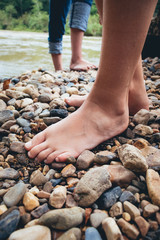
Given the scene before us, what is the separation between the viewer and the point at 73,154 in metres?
0.83

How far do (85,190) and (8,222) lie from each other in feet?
0.81

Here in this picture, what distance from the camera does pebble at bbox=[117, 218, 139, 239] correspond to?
485 millimetres

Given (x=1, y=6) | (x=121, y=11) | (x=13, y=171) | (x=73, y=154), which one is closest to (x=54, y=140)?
(x=73, y=154)

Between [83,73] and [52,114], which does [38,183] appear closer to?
[52,114]

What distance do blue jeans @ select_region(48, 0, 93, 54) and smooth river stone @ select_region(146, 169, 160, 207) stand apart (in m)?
2.07


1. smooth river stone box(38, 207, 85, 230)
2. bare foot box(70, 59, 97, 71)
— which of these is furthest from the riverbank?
bare foot box(70, 59, 97, 71)

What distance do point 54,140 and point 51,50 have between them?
182cm

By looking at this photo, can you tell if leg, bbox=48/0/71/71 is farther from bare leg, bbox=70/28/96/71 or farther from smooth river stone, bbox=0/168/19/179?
smooth river stone, bbox=0/168/19/179

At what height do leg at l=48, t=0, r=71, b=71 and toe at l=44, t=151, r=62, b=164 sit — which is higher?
leg at l=48, t=0, r=71, b=71

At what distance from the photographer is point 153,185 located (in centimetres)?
60

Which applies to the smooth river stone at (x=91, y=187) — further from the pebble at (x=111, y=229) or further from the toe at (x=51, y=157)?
the toe at (x=51, y=157)

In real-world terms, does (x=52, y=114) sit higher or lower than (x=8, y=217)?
higher

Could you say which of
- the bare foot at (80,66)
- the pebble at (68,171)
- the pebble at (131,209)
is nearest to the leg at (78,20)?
the bare foot at (80,66)

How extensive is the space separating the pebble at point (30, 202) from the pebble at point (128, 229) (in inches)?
11.0
